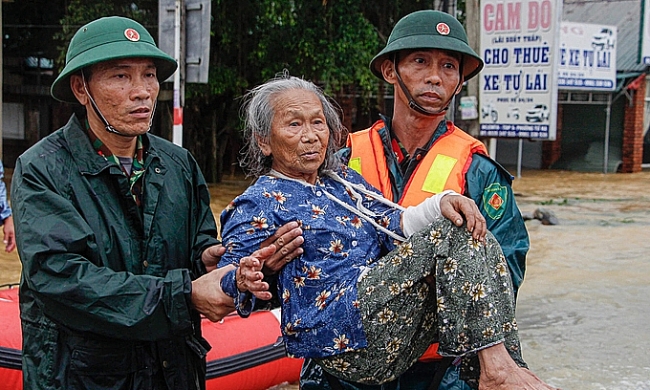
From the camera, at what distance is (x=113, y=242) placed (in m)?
2.53

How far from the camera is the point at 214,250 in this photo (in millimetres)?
2648

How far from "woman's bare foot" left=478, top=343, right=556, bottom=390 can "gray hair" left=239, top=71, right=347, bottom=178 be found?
0.86 meters

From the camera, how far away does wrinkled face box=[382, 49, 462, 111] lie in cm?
281

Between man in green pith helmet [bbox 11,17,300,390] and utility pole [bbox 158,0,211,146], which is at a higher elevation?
utility pole [bbox 158,0,211,146]

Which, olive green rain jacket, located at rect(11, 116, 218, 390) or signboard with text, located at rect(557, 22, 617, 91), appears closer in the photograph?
olive green rain jacket, located at rect(11, 116, 218, 390)

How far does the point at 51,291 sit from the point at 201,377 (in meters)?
0.74

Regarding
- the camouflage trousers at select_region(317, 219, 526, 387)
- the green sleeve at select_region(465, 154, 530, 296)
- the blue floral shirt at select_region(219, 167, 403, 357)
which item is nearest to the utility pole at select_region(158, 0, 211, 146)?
the green sleeve at select_region(465, 154, 530, 296)

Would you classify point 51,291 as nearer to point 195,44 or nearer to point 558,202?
point 195,44

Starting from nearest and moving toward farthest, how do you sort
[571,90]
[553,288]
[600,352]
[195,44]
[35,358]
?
1. [35,358]
2. [600,352]
3. [195,44]
4. [553,288]
5. [571,90]

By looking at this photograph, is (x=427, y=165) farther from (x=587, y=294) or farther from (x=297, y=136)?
(x=587, y=294)

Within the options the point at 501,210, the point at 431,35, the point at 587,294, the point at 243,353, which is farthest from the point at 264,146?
the point at 587,294

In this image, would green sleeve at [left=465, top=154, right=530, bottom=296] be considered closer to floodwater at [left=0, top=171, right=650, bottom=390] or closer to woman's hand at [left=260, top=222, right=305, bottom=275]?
woman's hand at [left=260, top=222, right=305, bottom=275]

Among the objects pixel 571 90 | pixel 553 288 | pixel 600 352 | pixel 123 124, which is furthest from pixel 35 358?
pixel 571 90

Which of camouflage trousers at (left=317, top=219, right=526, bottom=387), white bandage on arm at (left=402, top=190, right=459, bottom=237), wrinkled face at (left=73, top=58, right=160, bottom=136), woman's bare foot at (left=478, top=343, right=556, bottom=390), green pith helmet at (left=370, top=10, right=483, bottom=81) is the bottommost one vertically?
woman's bare foot at (left=478, top=343, right=556, bottom=390)
